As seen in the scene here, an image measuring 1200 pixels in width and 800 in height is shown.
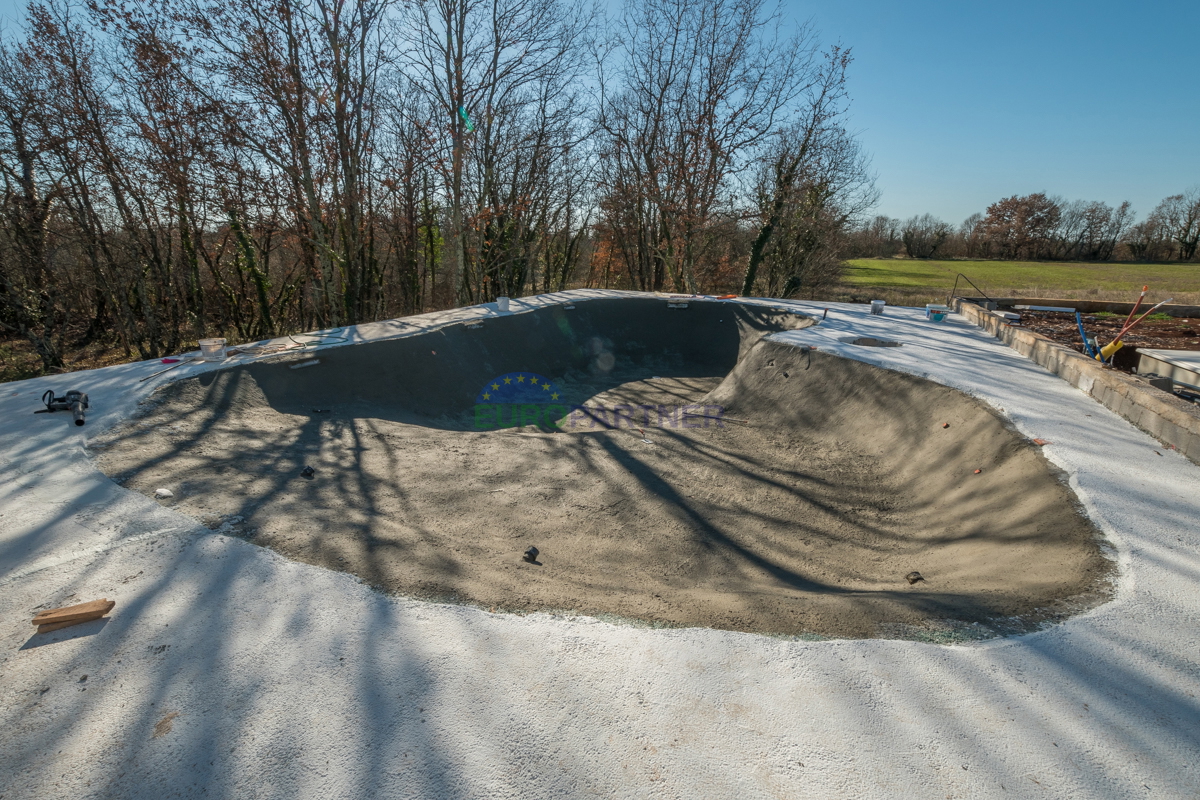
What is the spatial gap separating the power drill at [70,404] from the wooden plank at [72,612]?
2.98 metres

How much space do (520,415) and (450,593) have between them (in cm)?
519

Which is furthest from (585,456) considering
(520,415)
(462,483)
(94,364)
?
(94,364)

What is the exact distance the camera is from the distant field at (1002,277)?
26328 millimetres

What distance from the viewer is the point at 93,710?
1.76 meters

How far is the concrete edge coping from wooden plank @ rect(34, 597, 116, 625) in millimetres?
6941

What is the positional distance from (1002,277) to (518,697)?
43.6 metres

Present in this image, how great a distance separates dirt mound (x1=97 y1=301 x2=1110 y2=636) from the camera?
8.70 ft

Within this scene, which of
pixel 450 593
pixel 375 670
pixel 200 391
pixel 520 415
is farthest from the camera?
pixel 520 415

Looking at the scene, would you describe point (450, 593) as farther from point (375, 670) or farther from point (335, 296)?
point (335, 296)

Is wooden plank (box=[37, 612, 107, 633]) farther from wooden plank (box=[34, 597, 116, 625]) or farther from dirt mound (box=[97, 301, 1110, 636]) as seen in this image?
dirt mound (box=[97, 301, 1110, 636])

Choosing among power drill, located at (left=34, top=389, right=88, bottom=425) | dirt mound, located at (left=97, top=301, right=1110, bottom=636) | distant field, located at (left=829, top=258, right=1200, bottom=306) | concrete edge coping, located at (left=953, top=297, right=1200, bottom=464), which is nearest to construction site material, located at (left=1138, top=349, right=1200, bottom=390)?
concrete edge coping, located at (left=953, top=297, right=1200, bottom=464)

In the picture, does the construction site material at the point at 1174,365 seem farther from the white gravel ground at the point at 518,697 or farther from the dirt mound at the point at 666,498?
the white gravel ground at the point at 518,697

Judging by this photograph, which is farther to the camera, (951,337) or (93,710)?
(951,337)

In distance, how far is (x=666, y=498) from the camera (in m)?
4.62
